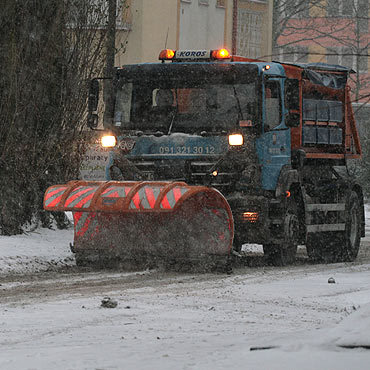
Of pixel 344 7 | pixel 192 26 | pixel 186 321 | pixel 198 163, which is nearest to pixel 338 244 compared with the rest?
pixel 198 163

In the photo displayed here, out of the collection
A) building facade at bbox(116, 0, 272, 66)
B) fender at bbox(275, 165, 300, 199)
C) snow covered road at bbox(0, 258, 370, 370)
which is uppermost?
building facade at bbox(116, 0, 272, 66)

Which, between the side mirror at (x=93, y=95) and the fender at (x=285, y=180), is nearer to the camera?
the fender at (x=285, y=180)

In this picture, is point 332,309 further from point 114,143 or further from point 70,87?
point 70,87

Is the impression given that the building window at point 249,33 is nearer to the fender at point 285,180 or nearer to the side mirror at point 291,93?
the fender at point 285,180

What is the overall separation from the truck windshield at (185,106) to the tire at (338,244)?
3.35m

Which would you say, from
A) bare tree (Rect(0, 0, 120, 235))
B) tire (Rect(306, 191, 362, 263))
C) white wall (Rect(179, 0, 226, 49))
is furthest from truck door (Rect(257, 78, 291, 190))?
white wall (Rect(179, 0, 226, 49))

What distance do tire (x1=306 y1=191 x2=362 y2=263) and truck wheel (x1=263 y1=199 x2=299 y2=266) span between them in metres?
1.58

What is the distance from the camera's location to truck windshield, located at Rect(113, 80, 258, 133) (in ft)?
46.0

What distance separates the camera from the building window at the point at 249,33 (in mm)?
42469

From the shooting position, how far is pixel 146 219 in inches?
546

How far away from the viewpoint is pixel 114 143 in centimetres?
1442

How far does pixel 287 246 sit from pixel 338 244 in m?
2.29

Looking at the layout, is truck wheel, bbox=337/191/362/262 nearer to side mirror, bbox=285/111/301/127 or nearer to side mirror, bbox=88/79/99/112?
side mirror, bbox=285/111/301/127

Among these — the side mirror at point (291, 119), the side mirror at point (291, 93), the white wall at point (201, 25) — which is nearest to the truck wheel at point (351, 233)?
the side mirror at point (291, 119)
